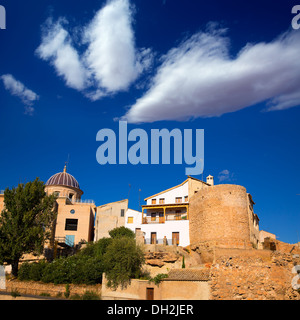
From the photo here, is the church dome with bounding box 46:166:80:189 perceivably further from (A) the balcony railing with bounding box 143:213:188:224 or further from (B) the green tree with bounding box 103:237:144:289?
(B) the green tree with bounding box 103:237:144:289

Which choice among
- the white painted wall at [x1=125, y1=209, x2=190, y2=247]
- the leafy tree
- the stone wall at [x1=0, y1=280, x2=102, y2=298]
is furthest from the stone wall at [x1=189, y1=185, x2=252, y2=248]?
the stone wall at [x1=0, y1=280, x2=102, y2=298]

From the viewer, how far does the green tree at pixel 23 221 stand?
31.7 metres

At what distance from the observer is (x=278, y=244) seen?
37.2m

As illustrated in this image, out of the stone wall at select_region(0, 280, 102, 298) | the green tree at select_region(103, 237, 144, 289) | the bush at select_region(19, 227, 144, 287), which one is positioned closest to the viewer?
Answer: the stone wall at select_region(0, 280, 102, 298)

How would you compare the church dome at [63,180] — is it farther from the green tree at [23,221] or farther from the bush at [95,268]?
the bush at [95,268]

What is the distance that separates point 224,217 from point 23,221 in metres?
20.5

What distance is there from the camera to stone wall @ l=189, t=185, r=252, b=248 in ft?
112

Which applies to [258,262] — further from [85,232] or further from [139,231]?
[85,232]

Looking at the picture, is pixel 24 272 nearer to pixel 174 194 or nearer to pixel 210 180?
pixel 174 194

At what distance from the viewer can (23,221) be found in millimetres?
32625

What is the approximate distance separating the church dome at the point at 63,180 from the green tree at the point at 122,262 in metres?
22.2

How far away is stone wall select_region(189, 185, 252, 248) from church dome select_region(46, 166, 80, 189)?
75.3 ft
